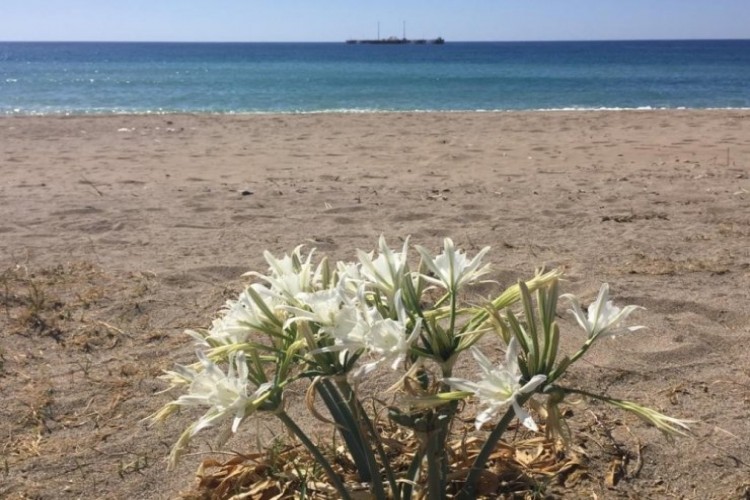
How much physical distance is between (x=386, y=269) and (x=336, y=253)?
9.22ft

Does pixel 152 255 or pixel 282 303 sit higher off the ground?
pixel 282 303

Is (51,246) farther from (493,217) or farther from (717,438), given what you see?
(717,438)

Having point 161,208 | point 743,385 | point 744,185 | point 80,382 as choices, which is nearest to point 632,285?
point 743,385

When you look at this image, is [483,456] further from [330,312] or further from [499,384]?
[330,312]

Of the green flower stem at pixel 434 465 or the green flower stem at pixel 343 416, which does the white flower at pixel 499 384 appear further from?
the green flower stem at pixel 343 416

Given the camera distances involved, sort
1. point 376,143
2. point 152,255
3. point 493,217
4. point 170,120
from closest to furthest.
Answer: point 152,255
point 493,217
point 376,143
point 170,120

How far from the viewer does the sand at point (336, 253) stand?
2301mm

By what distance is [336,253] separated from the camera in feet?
13.8

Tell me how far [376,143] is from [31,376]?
22.7 ft

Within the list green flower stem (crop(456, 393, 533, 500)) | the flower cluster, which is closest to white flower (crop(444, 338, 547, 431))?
the flower cluster

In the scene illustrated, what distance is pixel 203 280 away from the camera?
12.5ft

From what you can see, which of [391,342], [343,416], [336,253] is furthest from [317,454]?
[336,253]

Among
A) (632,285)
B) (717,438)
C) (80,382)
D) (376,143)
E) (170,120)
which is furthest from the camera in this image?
(170,120)

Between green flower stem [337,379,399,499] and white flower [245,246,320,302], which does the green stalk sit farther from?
white flower [245,246,320,302]
